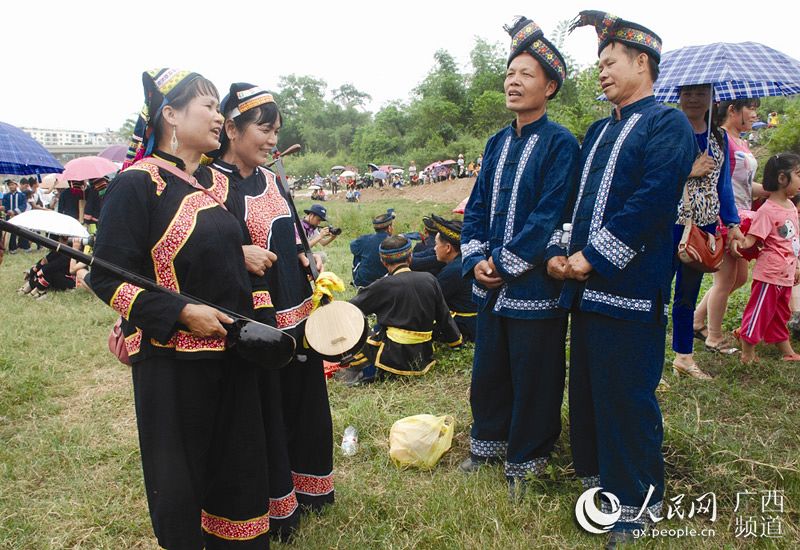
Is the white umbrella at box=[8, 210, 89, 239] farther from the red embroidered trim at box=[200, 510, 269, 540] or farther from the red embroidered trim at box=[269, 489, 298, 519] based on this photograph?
the red embroidered trim at box=[269, 489, 298, 519]

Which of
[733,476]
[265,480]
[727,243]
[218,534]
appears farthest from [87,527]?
[727,243]

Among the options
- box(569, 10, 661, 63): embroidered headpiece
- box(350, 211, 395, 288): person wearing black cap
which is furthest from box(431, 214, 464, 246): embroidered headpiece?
box(569, 10, 661, 63): embroidered headpiece

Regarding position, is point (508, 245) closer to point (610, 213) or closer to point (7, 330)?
point (610, 213)

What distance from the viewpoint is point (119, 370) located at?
5.64m

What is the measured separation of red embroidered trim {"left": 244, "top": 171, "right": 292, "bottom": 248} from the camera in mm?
2775

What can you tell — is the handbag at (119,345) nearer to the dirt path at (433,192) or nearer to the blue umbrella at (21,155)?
the blue umbrella at (21,155)

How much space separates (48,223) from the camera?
2.27 m

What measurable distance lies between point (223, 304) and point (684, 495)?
7.92 ft

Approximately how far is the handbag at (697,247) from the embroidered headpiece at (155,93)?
3.00m

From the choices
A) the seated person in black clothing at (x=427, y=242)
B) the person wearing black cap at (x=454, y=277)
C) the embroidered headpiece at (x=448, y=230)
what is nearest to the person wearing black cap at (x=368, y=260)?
the seated person in black clothing at (x=427, y=242)

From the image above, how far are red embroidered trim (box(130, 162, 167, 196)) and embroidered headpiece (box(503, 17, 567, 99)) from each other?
5.98 ft

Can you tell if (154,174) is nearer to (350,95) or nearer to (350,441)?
(350,441)

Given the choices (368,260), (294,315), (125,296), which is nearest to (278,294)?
(294,315)

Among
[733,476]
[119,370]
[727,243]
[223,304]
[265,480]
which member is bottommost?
[119,370]
